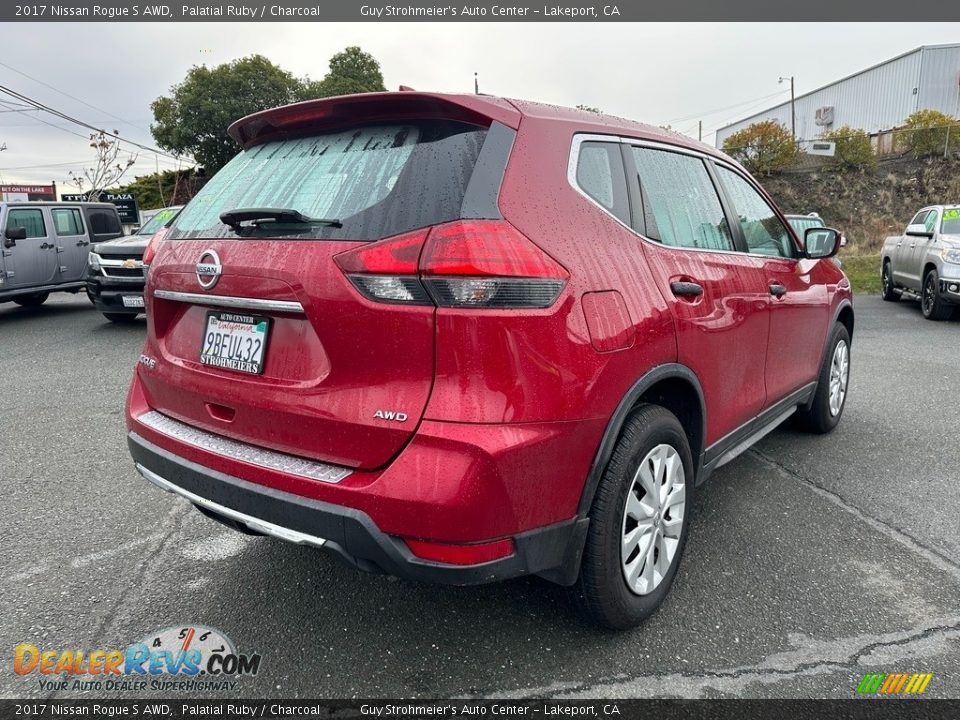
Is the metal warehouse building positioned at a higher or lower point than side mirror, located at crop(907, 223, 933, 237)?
higher

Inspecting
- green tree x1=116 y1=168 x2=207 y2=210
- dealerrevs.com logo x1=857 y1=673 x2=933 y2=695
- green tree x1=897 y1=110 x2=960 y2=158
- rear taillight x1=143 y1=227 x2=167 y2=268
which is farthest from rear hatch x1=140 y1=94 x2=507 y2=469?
green tree x1=116 y1=168 x2=207 y2=210

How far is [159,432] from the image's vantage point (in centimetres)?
247

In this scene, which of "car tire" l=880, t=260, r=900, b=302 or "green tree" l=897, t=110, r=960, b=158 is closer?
"car tire" l=880, t=260, r=900, b=302

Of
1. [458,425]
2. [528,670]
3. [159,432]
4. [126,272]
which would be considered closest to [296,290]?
[458,425]

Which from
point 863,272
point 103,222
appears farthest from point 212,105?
point 863,272

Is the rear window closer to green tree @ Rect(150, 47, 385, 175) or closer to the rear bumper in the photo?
the rear bumper

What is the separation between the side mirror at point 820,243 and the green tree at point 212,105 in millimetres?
35079

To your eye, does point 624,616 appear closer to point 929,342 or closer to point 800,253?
point 800,253

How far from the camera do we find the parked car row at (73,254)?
31.3ft

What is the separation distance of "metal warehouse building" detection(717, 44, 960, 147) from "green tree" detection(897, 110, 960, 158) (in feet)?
24.2

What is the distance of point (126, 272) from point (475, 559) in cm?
918

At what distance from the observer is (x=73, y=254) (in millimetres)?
11734

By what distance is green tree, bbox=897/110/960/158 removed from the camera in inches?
1062

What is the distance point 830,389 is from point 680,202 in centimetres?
242
